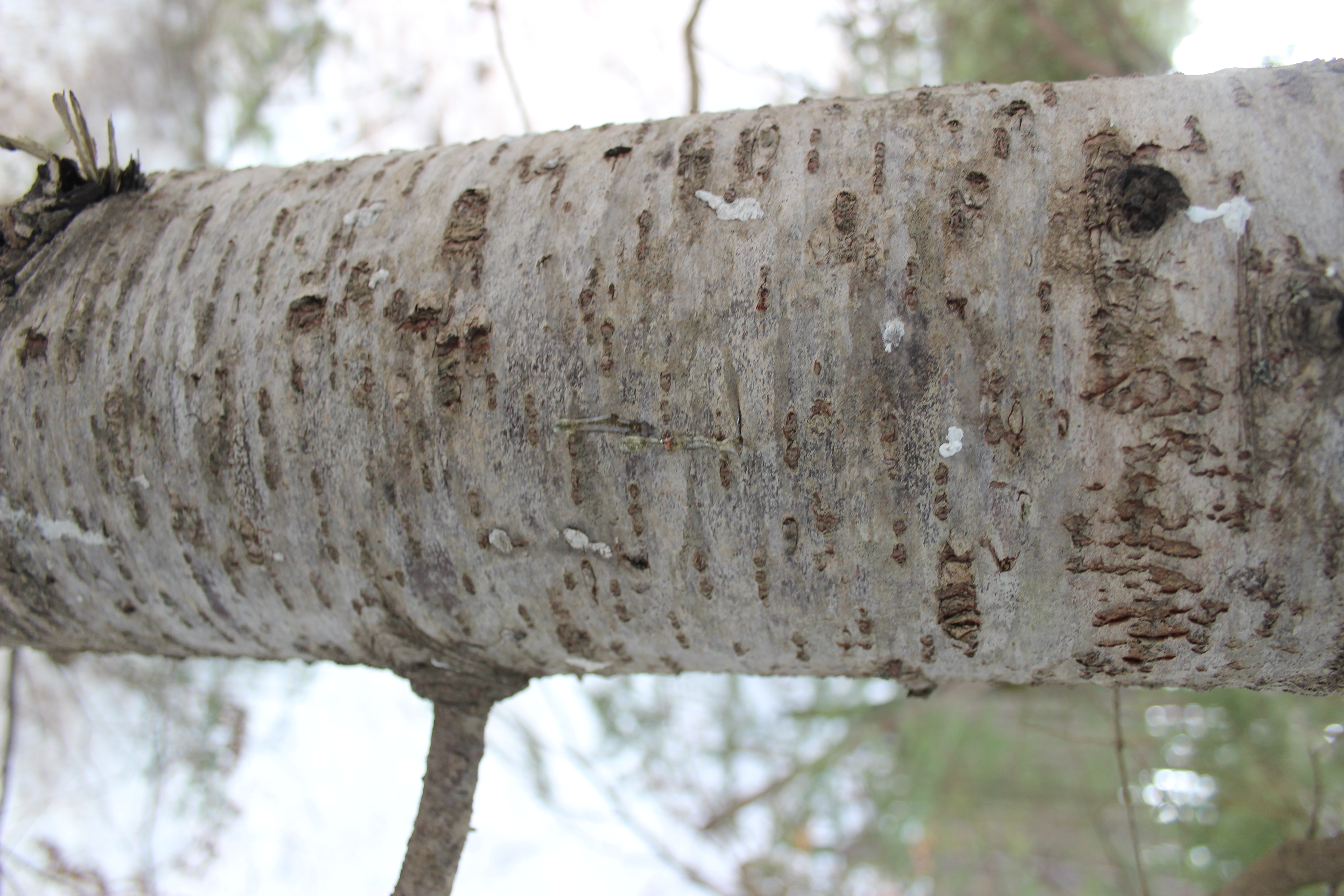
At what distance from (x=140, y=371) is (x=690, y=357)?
510 millimetres

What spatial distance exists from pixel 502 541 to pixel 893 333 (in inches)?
14.0

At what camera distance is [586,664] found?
0.76m

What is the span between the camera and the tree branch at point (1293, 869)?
95cm

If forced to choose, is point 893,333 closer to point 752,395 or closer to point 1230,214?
point 752,395

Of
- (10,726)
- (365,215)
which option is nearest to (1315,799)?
(365,215)

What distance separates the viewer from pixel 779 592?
61 cm

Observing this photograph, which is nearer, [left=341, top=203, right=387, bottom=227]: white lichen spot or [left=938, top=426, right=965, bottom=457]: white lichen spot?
[left=938, top=426, right=965, bottom=457]: white lichen spot

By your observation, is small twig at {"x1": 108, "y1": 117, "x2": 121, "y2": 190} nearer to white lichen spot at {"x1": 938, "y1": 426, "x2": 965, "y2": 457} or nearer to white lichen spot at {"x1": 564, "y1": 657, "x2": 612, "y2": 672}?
white lichen spot at {"x1": 564, "y1": 657, "x2": 612, "y2": 672}

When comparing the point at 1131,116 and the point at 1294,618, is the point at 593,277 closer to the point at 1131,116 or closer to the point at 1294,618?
the point at 1131,116

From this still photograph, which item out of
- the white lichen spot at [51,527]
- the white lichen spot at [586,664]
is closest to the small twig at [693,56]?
the white lichen spot at [586,664]

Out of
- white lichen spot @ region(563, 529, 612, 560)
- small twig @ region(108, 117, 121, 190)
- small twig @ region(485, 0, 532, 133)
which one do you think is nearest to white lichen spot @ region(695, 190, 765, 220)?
white lichen spot @ region(563, 529, 612, 560)

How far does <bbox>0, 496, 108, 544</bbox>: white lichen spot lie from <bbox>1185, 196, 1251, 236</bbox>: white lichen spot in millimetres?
952

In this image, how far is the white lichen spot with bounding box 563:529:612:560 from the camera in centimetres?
62

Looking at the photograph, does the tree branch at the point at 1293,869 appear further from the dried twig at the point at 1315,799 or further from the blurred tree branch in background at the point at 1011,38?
the blurred tree branch in background at the point at 1011,38
